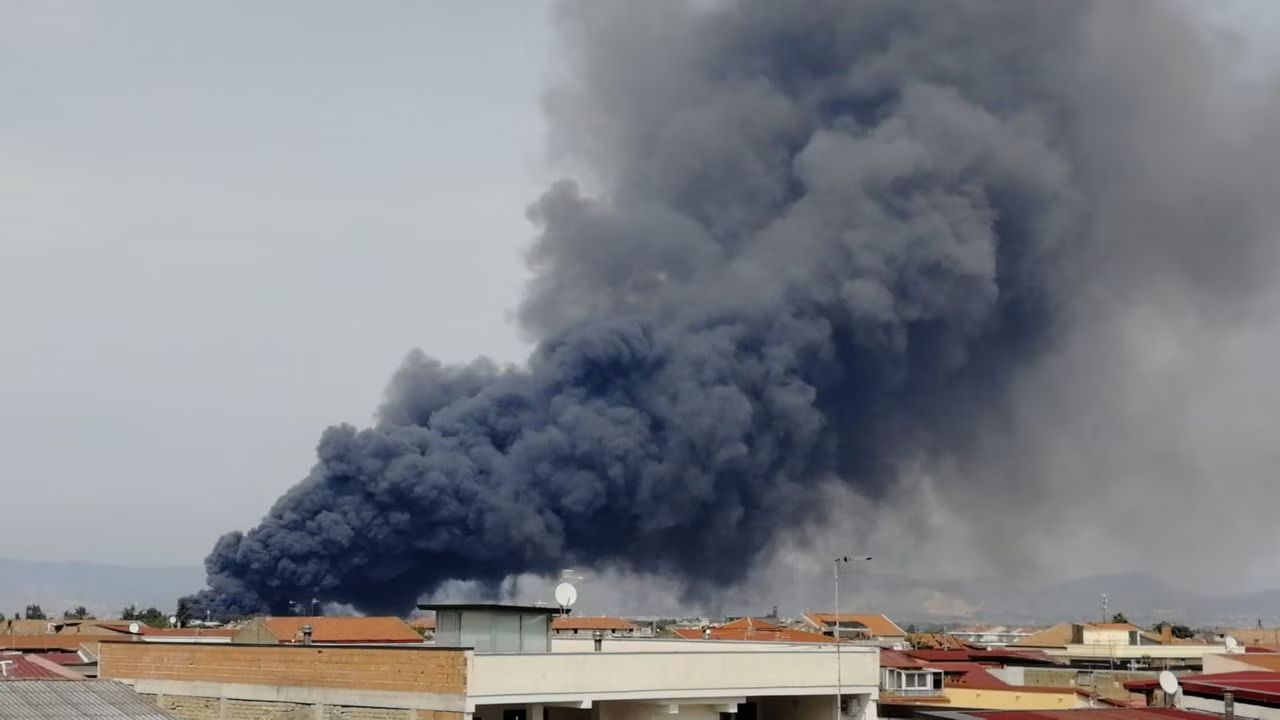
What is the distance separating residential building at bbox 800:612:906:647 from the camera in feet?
281

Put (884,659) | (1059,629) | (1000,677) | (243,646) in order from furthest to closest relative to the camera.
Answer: (1059,629) → (1000,677) → (884,659) → (243,646)

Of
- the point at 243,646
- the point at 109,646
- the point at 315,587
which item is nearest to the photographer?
the point at 243,646

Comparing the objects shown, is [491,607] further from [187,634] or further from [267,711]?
[187,634]

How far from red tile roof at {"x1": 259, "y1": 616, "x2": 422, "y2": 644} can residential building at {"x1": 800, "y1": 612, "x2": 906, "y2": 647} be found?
83.7 feet

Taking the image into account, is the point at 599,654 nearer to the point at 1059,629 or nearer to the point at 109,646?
the point at 109,646

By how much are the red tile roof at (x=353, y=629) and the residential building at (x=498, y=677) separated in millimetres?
31692

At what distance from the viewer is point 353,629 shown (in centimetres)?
6669

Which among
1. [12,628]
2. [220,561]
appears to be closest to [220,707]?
[12,628]

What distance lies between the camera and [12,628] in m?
74.5

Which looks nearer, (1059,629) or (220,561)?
(220,561)

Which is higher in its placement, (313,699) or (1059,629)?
(1059,629)

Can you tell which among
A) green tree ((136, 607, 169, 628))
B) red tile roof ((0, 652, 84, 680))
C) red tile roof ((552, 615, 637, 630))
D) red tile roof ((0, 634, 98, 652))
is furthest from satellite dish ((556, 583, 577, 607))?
green tree ((136, 607, 169, 628))

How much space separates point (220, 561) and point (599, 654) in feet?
212

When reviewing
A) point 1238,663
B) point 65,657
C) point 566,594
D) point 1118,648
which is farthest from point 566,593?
point 1118,648
